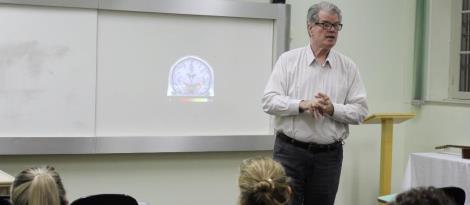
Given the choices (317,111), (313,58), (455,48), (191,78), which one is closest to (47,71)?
(191,78)

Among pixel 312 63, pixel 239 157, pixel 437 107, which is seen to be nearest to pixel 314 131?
pixel 312 63

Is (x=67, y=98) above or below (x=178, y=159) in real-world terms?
above

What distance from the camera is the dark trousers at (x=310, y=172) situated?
272 centimetres

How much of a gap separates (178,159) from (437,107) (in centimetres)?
217

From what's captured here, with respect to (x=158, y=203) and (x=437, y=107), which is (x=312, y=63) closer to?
(x=158, y=203)

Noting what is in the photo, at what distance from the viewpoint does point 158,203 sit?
4082 millimetres

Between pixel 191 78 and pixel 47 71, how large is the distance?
1006mm

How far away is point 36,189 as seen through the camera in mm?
1893

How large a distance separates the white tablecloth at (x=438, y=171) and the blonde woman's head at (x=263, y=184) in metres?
1.97

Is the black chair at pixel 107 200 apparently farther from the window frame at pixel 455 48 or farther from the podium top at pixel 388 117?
the window frame at pixel 455 48

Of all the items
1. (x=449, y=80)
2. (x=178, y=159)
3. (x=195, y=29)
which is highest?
(x=195, y=29)

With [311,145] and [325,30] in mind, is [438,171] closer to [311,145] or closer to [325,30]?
[311,145]

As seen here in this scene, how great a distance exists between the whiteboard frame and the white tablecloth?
111 cm

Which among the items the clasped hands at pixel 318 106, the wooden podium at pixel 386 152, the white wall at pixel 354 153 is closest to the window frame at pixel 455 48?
the white wall at pixel 354 153
